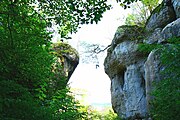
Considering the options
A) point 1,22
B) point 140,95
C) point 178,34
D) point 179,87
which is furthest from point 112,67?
point 1,22

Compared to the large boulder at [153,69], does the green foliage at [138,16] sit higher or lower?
higher

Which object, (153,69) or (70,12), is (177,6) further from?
(70,12)

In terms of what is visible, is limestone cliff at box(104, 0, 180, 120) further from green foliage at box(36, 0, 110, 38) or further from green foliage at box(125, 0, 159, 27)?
green foliage at box(36, 0, 110, 38)

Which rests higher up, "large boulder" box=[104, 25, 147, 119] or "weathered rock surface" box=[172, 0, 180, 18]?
"weathered rock surface" box=[172, 0, 180, 18]

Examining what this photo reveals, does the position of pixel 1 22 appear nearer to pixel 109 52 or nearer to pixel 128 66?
pixel 128 66

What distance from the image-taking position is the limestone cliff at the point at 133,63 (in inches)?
513

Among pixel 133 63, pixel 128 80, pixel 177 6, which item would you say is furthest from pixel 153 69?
pixel 128 80

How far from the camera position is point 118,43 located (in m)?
16.4

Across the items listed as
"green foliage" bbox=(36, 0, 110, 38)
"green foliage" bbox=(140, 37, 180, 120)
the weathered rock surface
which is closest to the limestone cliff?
the weathered rock surface

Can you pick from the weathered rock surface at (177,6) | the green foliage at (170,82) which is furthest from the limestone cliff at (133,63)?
the green foliage at (170,82)

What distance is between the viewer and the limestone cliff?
1302 cm

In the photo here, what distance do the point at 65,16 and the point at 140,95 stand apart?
36.2 feet

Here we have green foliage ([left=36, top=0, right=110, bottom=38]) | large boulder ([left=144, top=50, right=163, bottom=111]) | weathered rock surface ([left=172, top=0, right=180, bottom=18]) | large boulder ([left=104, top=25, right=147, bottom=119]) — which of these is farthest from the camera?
large boulder ([left=104, top=25, right=147, bottom=119])

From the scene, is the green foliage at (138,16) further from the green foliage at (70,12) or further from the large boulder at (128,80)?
the green foliage at (70,12)
